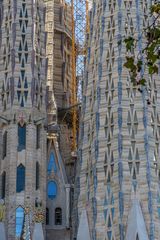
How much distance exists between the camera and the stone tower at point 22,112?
35.7m

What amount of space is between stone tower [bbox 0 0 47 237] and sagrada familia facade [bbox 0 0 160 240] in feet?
0.20

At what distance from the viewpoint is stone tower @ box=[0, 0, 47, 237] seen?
35.7 metres

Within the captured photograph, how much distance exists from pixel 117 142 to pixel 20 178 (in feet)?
22.0

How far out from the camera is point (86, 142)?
115ft

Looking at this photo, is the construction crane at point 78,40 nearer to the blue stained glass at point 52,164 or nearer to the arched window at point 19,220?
the blue stained glass at point 52,164

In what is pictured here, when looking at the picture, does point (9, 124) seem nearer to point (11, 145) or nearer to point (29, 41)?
point (11, 145)

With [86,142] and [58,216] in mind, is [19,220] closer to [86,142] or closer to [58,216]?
[58,216]

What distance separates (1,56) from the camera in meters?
39.9

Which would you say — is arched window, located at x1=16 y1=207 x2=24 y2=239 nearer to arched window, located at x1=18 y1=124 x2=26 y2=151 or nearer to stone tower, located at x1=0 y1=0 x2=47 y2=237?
stone tower, located at x1=0 y1=0 x2=47 y2=237

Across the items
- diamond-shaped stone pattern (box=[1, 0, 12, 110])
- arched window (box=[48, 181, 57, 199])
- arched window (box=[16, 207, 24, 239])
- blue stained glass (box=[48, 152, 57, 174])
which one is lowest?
arched window (box=[16, 207, 24, 239])

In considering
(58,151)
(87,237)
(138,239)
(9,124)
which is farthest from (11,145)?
(138,239)

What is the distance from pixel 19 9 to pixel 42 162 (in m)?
10.2

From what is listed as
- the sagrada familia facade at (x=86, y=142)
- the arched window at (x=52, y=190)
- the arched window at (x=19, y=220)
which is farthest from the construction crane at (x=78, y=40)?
the arched window at (x=19, y=220)

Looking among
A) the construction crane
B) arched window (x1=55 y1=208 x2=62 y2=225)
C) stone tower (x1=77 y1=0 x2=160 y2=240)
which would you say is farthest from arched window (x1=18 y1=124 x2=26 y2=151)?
the construction crane
